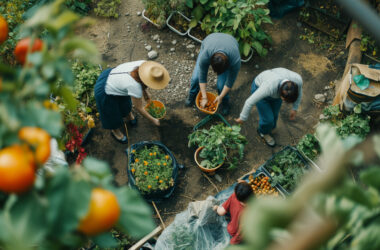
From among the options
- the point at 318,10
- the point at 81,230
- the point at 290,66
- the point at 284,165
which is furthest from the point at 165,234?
the point at 318,10

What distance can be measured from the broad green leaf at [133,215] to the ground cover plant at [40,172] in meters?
0.06

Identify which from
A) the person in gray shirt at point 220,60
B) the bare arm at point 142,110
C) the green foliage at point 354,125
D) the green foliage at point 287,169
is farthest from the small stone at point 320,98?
the bare arm at point 142,110

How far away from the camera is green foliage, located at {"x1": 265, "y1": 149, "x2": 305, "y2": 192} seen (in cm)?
339

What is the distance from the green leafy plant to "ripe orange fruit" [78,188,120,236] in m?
2.71

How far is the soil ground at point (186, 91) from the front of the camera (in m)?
3.86

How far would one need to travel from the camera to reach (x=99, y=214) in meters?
0.69

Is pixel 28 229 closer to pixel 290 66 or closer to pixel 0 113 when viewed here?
pixel 0 113

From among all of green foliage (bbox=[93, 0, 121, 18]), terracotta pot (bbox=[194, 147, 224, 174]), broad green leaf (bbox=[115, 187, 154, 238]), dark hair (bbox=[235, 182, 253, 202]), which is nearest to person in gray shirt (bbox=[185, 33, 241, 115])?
terracotta pot (bbox=[194, 147, 224, 174])

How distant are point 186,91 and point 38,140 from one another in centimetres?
387

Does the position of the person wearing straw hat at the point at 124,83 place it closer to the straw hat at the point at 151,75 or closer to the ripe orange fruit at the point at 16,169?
the straw hat at the point at 151,75

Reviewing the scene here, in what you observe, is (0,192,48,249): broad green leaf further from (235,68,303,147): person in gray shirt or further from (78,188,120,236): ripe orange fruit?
(235,68,303,147): person in gray shirt

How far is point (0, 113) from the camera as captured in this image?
2.06 feet

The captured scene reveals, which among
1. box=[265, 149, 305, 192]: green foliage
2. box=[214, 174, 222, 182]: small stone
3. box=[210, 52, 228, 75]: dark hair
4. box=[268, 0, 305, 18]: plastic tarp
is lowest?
box=[214, 174, 222, 182]: small stone

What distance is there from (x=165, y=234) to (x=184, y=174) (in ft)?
3.13
